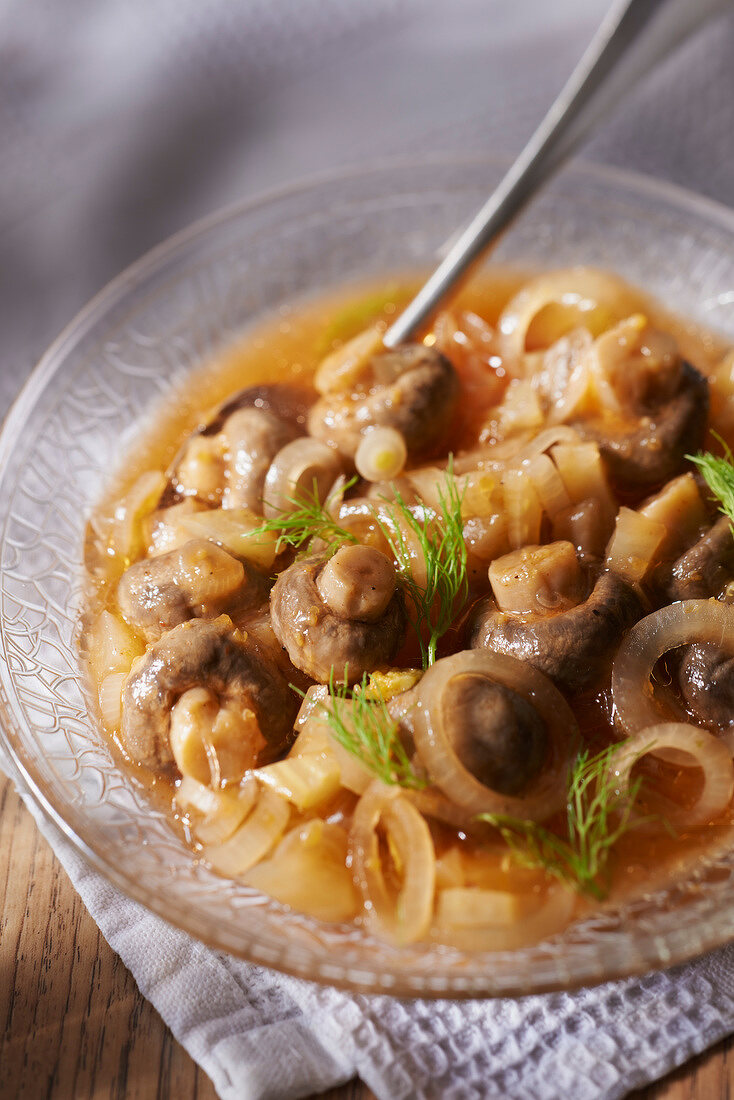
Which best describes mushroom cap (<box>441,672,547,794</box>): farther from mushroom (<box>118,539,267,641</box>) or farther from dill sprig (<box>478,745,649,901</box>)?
mushroom (<box>118,539,267,641</box>)

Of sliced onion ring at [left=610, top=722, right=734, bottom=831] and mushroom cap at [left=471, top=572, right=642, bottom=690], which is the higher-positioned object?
mushroom cap at [left=471, top=572, right=642, bottom=690]

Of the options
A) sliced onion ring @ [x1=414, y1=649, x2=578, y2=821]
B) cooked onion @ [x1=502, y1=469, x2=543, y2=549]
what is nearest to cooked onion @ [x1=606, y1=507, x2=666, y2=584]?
cooked onion @ [x1=502, y1=469, x2=543, y2=549]

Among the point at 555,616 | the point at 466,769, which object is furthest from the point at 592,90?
the point at 466,769

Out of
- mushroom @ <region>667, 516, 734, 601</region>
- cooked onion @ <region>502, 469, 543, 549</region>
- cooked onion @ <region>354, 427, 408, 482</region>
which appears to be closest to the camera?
mushroom @ <region>667, 516, 734, 601</region>

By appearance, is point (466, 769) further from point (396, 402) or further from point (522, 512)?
point (396, 402)

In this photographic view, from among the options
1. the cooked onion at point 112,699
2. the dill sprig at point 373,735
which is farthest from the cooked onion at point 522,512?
the cooked onion at point 112,699

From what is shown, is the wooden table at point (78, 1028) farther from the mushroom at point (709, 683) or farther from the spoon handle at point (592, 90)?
the spoon handle at point (592, 90)

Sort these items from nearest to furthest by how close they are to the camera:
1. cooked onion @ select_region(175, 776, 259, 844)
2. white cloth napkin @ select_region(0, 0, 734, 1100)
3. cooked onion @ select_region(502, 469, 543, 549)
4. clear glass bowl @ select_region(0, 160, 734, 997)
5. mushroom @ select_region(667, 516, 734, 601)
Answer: clear glass bowl @ select_region(0, 160, 734, 997) < cooked onion @ select_region(175, 776, 259, 844) < mushroom @ select_region(667, 516, 734, 601) < cooked onion @ select_region(502, 469, 543, 549) < white cloth napkin @ select_region(0, 0, 734, 1100)
